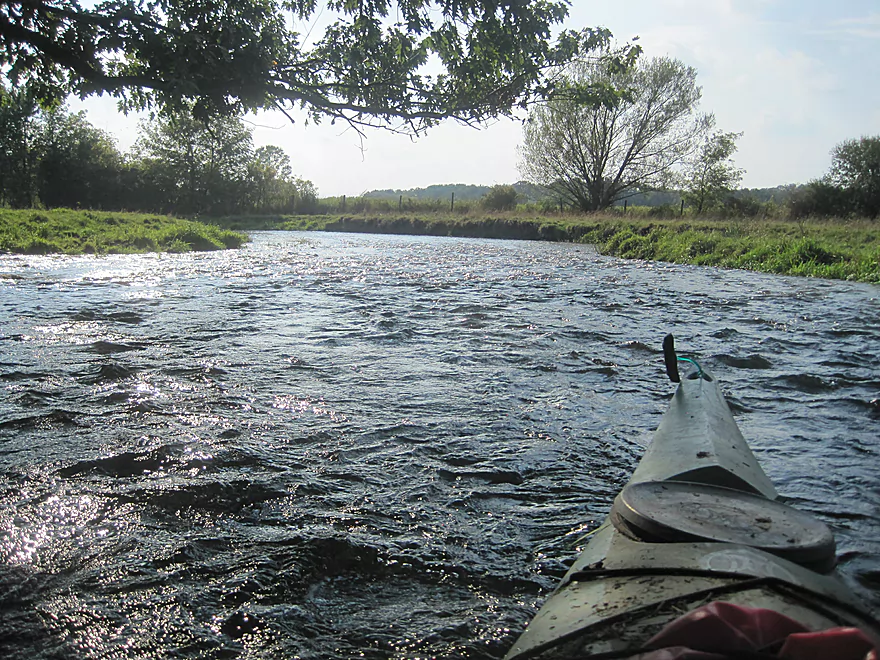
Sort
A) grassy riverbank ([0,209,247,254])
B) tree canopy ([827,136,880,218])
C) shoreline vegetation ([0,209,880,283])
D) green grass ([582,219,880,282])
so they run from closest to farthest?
green grass ([582,219,880,282]), shoreline vegetation ([0,209,880,283]), grassy riverbank ([0,209,247,254]), tree canopy ([827,136,880,218])

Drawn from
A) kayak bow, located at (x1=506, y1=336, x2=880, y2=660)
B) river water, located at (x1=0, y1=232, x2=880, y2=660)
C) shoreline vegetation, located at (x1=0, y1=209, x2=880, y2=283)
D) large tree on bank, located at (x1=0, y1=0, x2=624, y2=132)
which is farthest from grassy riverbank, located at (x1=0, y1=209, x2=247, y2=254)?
kayak bow, located at (x1=506, y1=336, x2=880, y2=660)

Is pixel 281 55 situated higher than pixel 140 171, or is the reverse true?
pixel 140 171

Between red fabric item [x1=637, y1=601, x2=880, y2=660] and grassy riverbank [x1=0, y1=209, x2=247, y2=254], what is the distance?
17.2 metres

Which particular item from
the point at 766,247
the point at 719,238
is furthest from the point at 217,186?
the point at 766,247

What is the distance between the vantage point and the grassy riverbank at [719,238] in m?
13.9

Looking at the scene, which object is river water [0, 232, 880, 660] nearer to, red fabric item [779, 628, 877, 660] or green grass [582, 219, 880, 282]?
red fabric item [779, 628, 877, 660]

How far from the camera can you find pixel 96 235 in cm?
1739

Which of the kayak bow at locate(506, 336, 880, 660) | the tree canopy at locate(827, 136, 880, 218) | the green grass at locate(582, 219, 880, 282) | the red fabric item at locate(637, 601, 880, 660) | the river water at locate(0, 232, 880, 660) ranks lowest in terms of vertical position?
the river water at locate(0, 232, 880, 660)

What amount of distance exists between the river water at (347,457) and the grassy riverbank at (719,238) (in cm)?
562

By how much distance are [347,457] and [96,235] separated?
16.6 metres

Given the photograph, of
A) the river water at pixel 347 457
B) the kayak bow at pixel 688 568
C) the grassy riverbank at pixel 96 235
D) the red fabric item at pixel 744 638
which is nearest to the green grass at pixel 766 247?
the river water at pixel 347 457

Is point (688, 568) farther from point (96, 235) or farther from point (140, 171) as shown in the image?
point (140, 171)

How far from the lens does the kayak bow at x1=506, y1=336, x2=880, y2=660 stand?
1504mm

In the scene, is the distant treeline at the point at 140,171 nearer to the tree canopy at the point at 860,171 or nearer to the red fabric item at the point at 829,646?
the tree canopy at the point at 860,171
